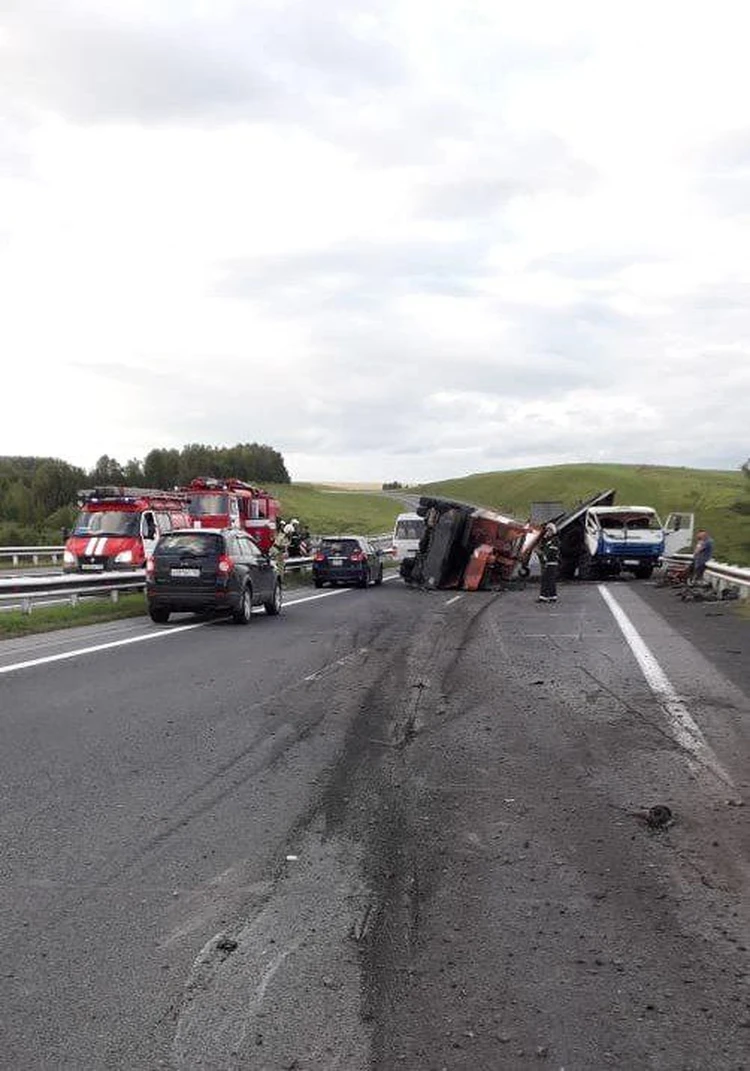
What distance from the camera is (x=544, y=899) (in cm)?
448

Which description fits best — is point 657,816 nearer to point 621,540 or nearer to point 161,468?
point 621,540

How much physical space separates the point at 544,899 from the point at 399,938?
809 mm

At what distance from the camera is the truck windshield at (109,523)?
2483cm

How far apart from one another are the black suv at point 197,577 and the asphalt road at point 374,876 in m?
7.15

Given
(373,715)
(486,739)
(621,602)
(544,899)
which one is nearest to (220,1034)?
(544,899)

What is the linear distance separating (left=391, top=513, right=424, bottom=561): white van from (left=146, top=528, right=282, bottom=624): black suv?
1423 centimetres

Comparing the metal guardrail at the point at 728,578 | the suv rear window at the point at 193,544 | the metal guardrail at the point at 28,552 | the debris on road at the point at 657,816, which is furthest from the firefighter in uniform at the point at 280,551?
the debris on road at the point at 657,816

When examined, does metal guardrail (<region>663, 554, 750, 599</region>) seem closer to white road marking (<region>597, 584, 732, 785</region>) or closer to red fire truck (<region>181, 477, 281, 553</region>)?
white road marking (<region>597, 584, 732, 785</region>)

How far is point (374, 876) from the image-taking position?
475 centimetres

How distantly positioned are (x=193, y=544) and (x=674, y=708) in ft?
35.1

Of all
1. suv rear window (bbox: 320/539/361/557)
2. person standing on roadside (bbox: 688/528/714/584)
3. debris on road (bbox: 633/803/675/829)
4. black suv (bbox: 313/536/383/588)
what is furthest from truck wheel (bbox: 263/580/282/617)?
debris on road (bbox: 633/803/675/829)

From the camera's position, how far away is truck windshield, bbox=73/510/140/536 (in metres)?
24.8

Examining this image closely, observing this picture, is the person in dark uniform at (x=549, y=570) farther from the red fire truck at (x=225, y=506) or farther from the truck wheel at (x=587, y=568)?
the red fire truck at (x=225, y=506)

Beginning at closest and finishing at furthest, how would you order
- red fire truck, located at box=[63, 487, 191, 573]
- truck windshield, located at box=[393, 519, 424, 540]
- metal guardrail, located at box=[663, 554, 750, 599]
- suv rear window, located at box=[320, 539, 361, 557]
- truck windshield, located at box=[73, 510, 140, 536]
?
metal guardrail, located at box=[663, 554, 750, 599] < red fire truck, located at box=[63, 487, 191, 573] < truck windshield, located at box=[73, 510, 140, 536] < suv rear window, located at box=[320, 539, 361, 557] < truck windshield, located at box=[393, 519, 424, 540]
